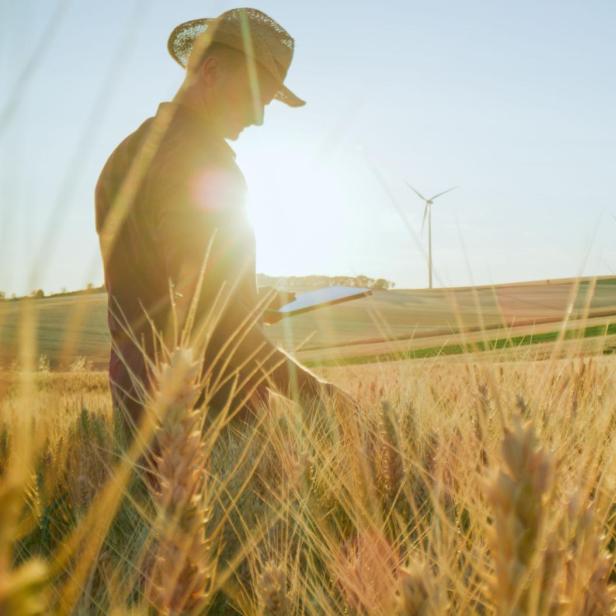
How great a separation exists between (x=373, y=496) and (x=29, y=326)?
0.85m

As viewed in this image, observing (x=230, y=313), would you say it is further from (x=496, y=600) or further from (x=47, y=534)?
(x=496, y=600)

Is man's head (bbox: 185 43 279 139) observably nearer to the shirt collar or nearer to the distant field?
the shirt collar

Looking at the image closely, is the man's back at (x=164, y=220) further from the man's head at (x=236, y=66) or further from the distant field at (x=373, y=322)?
the distant field at (x=373, y=322)

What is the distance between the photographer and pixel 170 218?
2.66 meters

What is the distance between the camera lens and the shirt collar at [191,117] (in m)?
2.92

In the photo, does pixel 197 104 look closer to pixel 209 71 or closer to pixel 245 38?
pixel 209 71

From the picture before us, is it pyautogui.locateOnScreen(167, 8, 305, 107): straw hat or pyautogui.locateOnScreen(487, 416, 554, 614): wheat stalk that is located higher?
pyautogui.locateOnScreen(167, 8, 305, 107): straw hat

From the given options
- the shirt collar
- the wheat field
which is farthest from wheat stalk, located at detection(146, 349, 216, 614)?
the shirt collar

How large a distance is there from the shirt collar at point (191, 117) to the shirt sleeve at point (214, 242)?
0.57 ft

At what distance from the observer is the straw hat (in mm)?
2951

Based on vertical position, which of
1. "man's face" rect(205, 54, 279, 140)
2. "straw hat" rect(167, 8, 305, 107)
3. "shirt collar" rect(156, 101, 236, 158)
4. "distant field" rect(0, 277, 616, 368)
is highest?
"straw hat" rect(167, 8, 305, 107)

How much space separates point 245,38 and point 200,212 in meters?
0.91

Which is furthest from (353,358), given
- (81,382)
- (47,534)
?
(47,534)

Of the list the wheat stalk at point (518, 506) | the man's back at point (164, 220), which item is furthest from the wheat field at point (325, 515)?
the man's back at point (164, 220)
